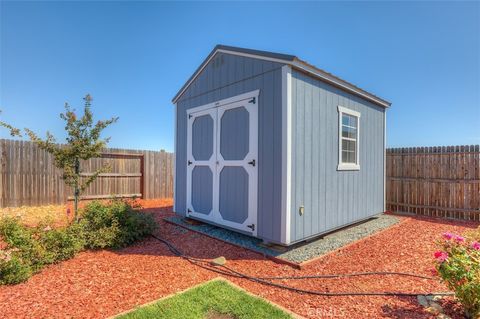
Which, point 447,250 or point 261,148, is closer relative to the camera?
point 447,250

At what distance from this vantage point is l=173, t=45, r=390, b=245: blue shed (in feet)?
14.1

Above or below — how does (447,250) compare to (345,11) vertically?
below

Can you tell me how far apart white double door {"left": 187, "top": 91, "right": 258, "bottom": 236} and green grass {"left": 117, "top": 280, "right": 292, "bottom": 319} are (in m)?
1.97

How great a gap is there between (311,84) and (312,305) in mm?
3840

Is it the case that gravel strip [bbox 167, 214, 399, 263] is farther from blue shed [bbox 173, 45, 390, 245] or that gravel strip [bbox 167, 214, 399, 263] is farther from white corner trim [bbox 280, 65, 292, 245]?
white corner trim [bbox 280, 65, 292, 245]

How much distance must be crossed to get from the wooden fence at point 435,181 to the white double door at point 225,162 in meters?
6.42

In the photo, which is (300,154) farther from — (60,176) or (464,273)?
(60,176)

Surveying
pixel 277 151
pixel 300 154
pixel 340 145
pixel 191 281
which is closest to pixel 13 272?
pixel 191 281

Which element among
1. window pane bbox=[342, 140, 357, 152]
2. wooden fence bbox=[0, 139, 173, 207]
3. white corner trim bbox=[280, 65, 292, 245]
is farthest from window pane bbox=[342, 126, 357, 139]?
wooden fence bbox=[0, 139, 173, 207]

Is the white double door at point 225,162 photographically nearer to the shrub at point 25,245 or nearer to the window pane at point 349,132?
the window pane at point 349,132

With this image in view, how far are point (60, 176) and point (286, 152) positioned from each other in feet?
27.0

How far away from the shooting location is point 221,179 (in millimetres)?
5477

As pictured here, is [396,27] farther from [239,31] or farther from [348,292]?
[348,292]

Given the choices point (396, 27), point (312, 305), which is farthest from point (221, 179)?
point (396, 27)
